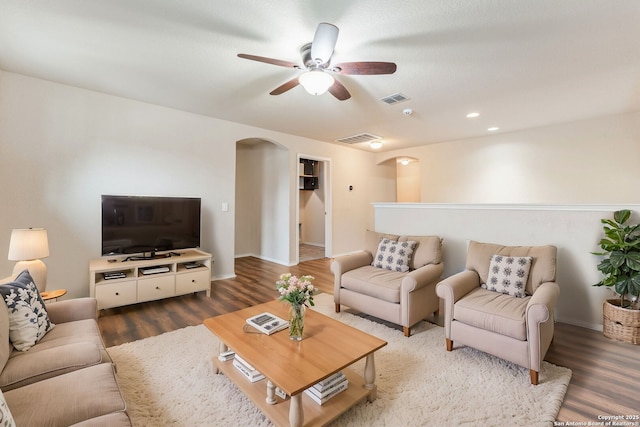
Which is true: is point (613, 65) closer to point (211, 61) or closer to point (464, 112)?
point (464, 112)

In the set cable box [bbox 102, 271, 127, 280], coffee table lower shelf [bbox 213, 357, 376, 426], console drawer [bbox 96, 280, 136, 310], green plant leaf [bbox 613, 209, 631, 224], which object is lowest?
coffee table lower shelf [bbox 213, 357, 376, 426]

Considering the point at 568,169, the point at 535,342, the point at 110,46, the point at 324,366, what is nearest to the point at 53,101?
the point at 110,46

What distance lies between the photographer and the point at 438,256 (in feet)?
10.2

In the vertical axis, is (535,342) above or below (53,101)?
below

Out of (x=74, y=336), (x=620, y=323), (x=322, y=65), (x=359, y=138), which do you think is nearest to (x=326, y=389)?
(x=74, y=336)

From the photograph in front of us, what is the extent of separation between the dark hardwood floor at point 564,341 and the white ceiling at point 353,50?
255 cm

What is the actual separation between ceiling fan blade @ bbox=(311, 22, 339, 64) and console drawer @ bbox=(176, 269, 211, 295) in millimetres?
2950

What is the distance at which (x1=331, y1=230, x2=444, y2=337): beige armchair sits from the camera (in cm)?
263

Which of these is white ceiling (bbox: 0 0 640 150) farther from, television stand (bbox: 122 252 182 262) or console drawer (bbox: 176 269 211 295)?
console drawer (bbox: 176 269 211 295)

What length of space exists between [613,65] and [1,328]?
4.96 metres

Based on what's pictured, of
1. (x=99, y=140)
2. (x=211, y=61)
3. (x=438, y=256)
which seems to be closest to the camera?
(x=211, y=61)

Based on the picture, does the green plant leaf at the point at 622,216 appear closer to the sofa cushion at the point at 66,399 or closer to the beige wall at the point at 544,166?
the beige wall at the point at 544,166

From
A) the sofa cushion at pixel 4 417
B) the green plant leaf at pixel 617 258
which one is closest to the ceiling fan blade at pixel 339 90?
the sofa cushion at pixel 4 417

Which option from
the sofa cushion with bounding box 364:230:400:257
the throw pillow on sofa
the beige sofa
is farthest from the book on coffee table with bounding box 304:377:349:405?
the sofa cushion with bounding box 364:230:400:257
